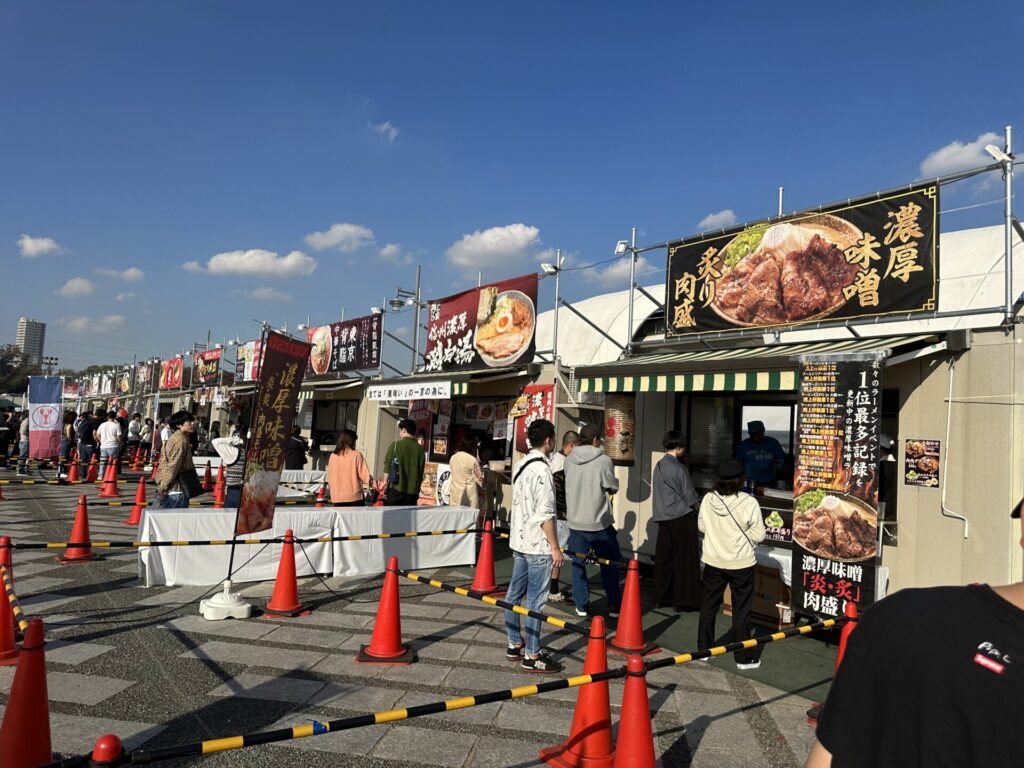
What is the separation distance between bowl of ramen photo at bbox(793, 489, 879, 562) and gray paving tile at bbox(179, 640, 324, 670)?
4.88 m

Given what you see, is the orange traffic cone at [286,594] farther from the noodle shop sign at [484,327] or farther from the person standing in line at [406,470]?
the noodle shop sign at [484,327]

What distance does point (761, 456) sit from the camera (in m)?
8.94

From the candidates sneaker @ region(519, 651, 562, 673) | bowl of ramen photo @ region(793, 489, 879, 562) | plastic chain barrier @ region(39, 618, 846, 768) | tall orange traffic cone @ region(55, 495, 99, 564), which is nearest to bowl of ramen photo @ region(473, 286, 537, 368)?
bowl of ramen photo @ region(793, 489, 879, 562)

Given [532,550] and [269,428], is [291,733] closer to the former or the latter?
[532,550]

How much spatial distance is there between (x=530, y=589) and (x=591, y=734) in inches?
72.3

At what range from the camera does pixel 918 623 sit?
1395mm

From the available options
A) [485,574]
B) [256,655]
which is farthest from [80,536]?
[485,574]

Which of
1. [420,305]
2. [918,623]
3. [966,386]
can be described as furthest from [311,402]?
[918,623]

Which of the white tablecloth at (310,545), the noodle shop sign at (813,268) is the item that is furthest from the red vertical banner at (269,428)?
the noodle shop sign at (813,268)

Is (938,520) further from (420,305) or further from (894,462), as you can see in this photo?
(420,305)

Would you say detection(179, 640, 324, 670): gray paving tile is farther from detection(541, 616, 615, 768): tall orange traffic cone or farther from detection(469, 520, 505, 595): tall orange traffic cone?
detection(469, 520, 505, 595): tall orange traffic cone

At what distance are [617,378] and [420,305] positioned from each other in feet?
24.9

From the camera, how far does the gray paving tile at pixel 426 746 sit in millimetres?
4031

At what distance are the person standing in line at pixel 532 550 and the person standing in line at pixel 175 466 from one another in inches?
227
